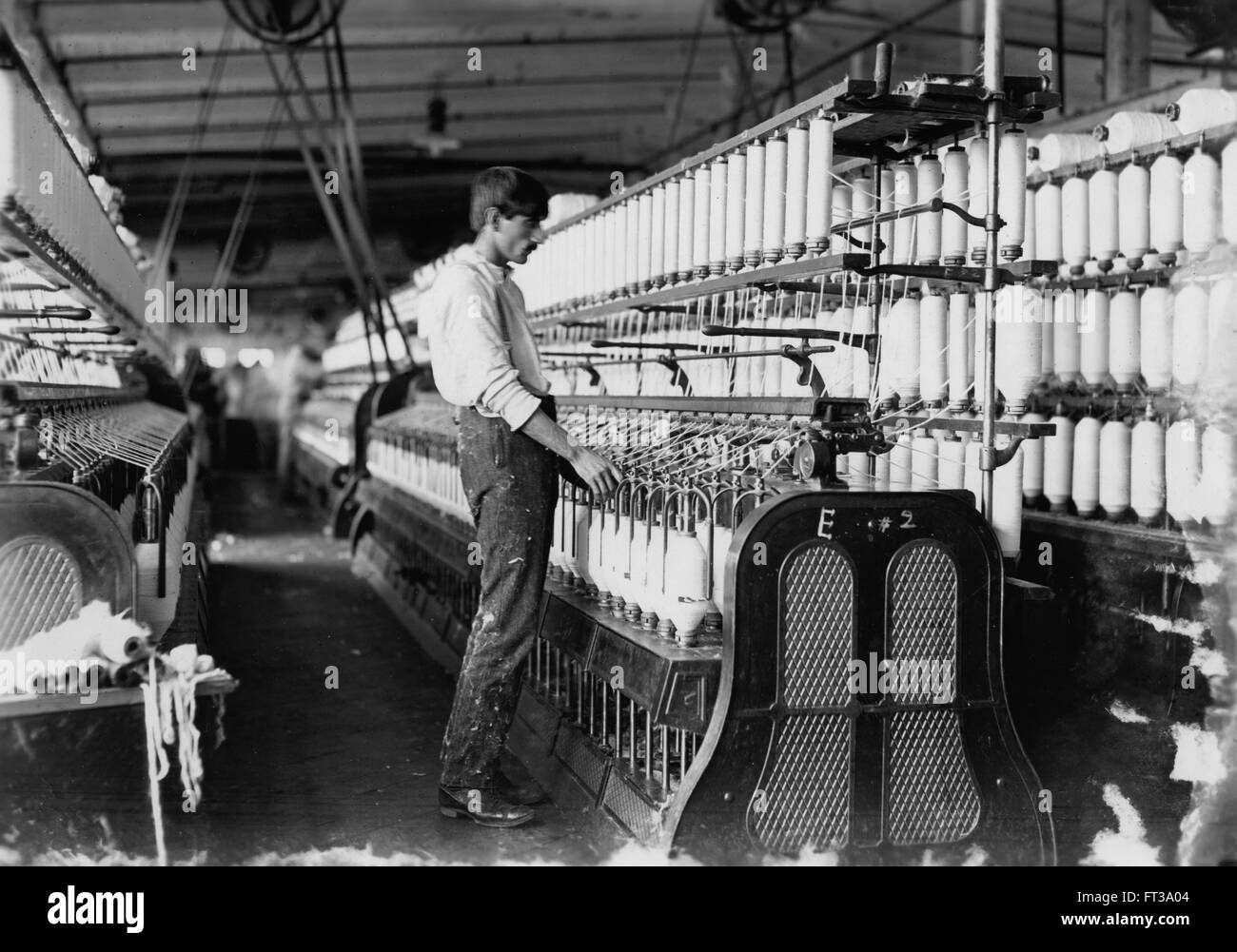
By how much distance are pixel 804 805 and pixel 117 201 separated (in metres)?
5.89

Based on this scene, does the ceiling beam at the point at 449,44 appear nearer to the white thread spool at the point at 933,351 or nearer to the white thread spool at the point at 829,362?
the white thread spool at the point at 829,362

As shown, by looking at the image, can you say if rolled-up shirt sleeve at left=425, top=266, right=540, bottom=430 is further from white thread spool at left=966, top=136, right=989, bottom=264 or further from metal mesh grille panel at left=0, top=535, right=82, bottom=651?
white thread spool at left=966, top=136, right=989, bottom=264

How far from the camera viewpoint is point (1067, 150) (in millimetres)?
4887

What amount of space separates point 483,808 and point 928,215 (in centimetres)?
203

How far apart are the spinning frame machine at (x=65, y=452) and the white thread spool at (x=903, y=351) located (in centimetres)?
202

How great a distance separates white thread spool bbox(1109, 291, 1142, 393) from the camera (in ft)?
15.3

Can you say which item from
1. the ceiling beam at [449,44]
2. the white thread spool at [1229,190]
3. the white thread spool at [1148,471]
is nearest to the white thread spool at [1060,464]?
the white thread spool at [1148,471]

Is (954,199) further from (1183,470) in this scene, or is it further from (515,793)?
(515,793)

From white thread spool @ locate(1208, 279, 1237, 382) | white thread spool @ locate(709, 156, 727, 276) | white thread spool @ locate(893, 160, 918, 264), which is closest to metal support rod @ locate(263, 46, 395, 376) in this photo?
white thread spool @ locate(709, 156, 727, 276)

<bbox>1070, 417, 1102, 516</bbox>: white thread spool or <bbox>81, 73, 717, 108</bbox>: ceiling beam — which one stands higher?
<bbox>81, 73, 717, 108</bbox>: ceiling beam

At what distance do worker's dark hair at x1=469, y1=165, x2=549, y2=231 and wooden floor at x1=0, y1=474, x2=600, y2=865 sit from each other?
1.57 meters

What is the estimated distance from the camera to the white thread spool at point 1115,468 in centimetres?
456
